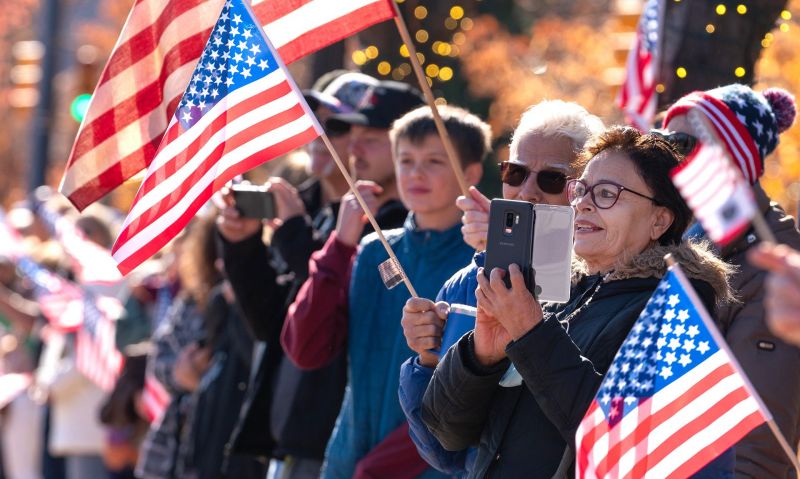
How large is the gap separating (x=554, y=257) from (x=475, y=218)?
0.77 m

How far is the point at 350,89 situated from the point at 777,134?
2306 millimetres

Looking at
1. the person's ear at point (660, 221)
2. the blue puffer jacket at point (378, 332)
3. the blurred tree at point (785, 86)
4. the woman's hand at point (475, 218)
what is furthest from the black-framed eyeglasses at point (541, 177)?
the blurred tree at point (785, 86)

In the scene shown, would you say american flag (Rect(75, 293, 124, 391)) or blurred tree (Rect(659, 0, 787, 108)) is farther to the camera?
american flag (Rect(75, 293, 124, 391))

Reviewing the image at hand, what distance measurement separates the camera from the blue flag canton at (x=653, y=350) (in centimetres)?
369

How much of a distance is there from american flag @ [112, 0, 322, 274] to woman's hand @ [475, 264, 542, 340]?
1.20m

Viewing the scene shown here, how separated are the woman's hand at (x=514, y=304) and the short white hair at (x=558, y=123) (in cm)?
106

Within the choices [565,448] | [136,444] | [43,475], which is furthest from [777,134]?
[43,475]

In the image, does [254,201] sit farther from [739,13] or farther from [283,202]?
[739,13]

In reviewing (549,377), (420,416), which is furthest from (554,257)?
(420,416)

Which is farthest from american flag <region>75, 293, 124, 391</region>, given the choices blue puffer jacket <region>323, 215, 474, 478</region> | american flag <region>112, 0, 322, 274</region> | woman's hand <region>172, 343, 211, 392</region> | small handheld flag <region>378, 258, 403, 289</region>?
small handheld flag <region>378, 258, 403, 289</region>

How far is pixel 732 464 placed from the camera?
12.8 ft

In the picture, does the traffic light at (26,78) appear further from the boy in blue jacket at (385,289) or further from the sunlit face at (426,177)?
the sunlit face at (426,177)

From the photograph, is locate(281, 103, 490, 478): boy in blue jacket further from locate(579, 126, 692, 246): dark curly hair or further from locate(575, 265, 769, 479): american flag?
locate(575, 265, 769, 479): american flag

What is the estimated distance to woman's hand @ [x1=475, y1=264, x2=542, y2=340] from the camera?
3793 millimetres
